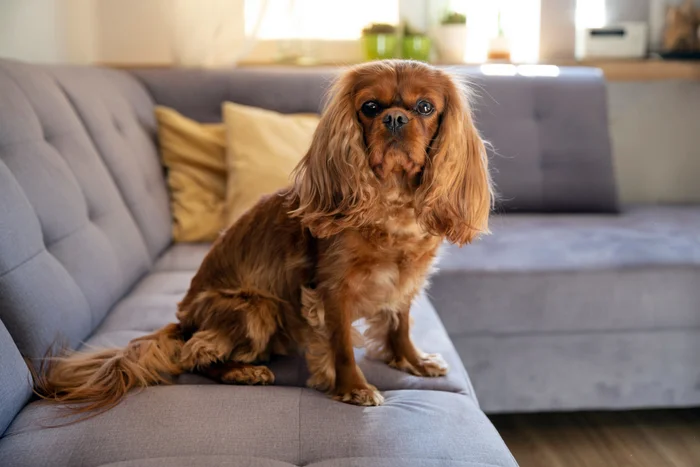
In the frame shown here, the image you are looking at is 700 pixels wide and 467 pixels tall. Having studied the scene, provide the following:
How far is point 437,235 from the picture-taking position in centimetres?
145

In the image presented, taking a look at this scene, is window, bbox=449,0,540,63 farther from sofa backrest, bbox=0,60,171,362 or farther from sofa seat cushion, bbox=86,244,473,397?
sofa seat cushion, bbox=86,244,473,397

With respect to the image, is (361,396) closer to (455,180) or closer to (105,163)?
(455,180)

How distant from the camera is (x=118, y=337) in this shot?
5.21 feet

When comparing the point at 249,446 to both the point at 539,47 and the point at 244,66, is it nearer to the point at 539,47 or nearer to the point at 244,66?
the point at 244,66

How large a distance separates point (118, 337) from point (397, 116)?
0.77 meters

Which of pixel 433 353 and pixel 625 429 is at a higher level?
pixel 433 353

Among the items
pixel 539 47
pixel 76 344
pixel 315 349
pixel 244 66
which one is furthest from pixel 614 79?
pixel 76 344

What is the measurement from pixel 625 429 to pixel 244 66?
2055 mm

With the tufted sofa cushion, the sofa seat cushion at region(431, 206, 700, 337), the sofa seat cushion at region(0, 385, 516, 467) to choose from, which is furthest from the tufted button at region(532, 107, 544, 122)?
the tufted sofa cushion

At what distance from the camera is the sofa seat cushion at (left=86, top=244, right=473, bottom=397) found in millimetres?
1477

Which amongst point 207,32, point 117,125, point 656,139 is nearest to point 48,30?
point 207,32

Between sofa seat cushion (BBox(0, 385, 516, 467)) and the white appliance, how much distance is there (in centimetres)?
236

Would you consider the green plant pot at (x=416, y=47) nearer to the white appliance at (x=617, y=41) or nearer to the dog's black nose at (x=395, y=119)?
the white appliance at (x=617, y=41)

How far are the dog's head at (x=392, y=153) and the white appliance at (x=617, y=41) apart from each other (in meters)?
2.04
